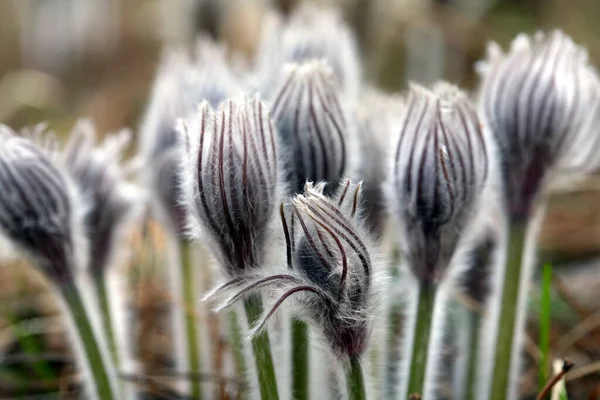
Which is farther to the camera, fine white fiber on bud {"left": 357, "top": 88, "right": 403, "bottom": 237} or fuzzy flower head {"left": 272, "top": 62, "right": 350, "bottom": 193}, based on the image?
fine white fiber on bud {"left": 357, "top": 88, "right": 403, "bottom": 237}

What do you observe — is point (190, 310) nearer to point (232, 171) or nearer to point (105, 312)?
point (105, 312)

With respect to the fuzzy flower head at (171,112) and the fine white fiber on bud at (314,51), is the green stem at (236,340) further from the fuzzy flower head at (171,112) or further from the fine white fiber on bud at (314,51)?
the fine white fiber on bud at (314,51)

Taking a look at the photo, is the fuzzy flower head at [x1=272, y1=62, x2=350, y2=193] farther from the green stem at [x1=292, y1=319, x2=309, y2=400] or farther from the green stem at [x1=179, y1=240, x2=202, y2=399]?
the green stem at [x1=179, y1=240, x2=202, y2=399]

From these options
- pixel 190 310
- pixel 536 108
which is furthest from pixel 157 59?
pixel 536 108

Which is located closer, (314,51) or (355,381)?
(355,381)

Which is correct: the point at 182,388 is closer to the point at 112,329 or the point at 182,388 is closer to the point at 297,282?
the point at 112,329

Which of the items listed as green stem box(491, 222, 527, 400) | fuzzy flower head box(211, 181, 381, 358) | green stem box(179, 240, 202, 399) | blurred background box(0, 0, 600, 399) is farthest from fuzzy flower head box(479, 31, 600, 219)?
green stem box(179, 240, 202, 399)

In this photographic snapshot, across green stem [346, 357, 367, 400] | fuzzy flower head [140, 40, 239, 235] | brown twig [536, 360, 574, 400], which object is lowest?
brown twig [536, 360, 574, 400]
